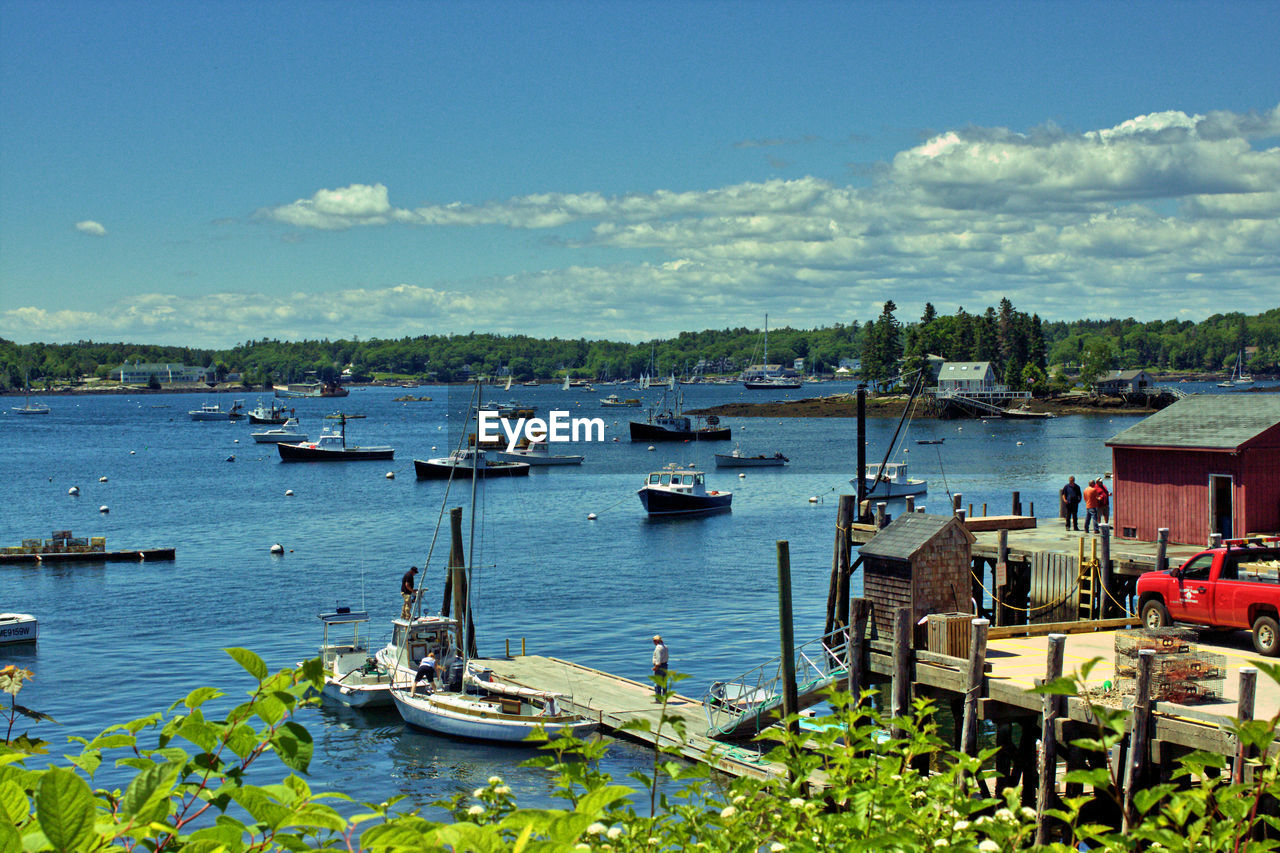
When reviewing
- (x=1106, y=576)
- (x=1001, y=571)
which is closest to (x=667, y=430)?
(x=1001, y=571)

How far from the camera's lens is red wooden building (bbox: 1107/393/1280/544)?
2888 centimetres

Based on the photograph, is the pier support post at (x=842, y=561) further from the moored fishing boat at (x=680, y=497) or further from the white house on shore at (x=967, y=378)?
the white house on shore at (x=967, y=378)

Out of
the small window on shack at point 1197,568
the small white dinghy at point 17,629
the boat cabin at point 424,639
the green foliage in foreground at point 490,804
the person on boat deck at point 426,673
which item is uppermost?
the green foliage in foreground at point 490,804

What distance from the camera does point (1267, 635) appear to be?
18.8m

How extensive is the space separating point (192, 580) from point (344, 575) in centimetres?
640

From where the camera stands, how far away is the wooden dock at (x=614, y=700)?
2238 centimetres

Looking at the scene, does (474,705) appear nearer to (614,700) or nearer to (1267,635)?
(614,700)

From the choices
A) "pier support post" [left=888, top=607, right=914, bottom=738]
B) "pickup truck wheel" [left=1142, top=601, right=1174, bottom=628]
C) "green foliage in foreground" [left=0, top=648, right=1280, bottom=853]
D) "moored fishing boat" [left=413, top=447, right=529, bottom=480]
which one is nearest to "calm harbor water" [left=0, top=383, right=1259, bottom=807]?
"moored fishing boat" [left=413, top=447, right=529, bottom=480]

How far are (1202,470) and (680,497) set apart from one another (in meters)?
42.1

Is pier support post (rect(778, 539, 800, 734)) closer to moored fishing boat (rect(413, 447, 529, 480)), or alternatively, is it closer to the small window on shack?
the small window on shack

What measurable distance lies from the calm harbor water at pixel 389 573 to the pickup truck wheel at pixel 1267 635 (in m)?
12.1

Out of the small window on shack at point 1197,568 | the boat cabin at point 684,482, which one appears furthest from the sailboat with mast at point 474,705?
the boat cabin at point 684,482

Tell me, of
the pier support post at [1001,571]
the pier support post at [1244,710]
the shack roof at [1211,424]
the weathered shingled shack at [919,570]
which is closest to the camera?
the pier support post at [1244,710]

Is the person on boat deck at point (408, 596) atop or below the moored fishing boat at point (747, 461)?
atop
